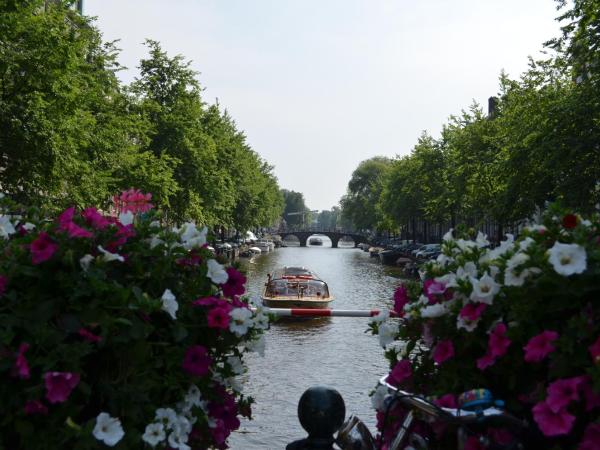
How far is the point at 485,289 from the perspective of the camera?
2.96m

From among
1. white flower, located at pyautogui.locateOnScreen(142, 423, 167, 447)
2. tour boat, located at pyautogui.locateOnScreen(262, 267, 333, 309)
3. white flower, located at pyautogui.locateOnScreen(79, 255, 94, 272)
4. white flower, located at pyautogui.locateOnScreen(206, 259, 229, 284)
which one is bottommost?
tour boat, located at pyautogui.locateOnScreen(262, 267, 333, 309)

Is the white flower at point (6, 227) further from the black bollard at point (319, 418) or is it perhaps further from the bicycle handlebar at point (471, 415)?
the bicycle handlebar at point (471, 415)

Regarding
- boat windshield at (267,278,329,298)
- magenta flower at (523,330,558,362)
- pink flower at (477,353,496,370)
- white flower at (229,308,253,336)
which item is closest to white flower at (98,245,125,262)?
white flower at (229,308,253,336)

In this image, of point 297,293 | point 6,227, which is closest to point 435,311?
point 6,227

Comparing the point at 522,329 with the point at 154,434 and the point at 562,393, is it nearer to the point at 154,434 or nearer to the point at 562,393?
the point at 562,393

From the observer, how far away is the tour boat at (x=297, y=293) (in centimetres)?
2377

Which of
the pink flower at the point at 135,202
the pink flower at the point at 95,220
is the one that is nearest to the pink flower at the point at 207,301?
the pink flower at the point at 95,220

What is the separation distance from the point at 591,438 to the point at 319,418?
113 centimetres

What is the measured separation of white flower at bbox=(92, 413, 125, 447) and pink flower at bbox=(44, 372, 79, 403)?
0.50ft

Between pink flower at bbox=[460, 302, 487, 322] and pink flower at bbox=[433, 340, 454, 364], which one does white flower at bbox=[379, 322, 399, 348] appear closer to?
pink flower at bbox=[433, 340, 454, 364]

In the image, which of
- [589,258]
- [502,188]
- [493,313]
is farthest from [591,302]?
[502,188]

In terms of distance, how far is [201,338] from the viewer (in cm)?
337

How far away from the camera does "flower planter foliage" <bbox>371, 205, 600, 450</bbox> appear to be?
8.23ft

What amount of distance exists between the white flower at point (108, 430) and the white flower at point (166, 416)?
8.9 inches
